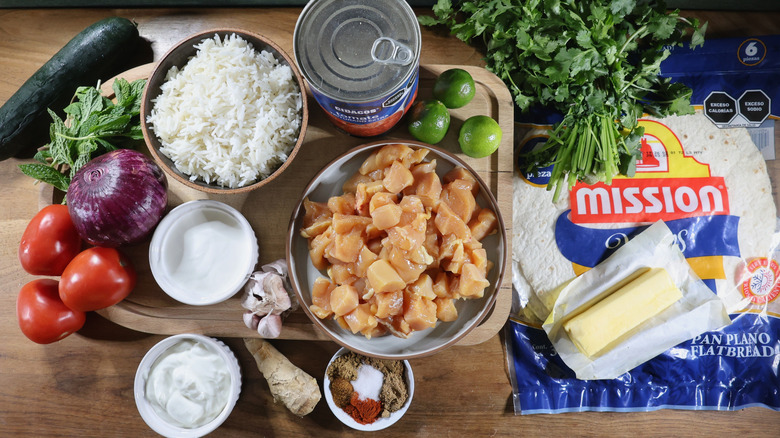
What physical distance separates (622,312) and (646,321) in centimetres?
15

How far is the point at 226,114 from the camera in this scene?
154 cm

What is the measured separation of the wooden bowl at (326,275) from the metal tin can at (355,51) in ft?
0.98

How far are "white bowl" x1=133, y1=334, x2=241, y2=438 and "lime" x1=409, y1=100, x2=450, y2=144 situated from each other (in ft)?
3.56

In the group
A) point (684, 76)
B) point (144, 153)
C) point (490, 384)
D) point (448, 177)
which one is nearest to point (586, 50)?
point (448, 177)

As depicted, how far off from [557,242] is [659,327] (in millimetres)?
509

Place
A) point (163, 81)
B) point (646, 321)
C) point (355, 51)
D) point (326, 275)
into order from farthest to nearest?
point (646, 321) → point (326, 275) → point (163, 81) → point (355, 51)

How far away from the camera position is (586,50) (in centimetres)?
158

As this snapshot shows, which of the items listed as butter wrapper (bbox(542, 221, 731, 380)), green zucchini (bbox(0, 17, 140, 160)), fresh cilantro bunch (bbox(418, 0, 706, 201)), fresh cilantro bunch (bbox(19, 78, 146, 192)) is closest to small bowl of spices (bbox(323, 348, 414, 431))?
butter wrapper (bbox(542, 221, 731, 380))

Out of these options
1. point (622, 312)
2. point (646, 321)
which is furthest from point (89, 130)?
point (646, 321)

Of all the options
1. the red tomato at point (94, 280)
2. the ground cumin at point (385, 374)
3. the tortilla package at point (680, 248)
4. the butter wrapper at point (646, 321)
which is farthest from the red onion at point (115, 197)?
the butter wrapper at point (646, 321)

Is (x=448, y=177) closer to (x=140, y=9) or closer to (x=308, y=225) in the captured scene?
(x=308, y=225)

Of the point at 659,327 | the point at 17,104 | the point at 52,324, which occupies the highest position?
the point at 17,104

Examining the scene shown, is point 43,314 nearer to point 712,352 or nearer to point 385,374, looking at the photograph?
point 385,374

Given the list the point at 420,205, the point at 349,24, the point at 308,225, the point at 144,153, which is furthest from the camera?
the point at 144,153
